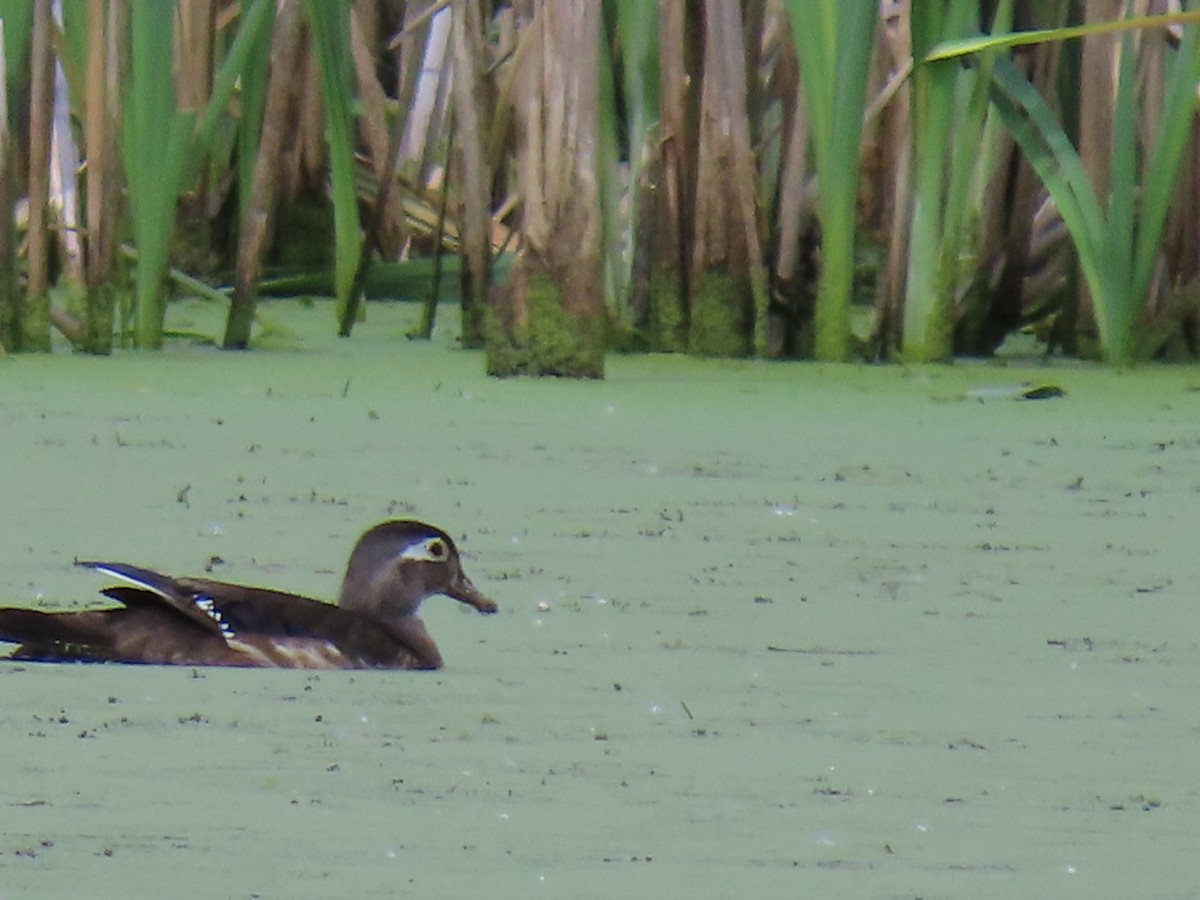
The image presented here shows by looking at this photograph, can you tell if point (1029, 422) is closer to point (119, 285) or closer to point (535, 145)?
point (535, 145)

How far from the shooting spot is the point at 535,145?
5.59 m

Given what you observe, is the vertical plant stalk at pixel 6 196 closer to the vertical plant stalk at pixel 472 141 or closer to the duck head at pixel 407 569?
the vertical plant stalk at pixel 472 141

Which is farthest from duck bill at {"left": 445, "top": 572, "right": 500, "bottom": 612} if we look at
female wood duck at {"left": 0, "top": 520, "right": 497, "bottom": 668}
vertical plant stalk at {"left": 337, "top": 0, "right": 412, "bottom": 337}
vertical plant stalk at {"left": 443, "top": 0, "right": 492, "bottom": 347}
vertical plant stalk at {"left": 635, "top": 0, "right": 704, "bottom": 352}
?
vertical plant stalk at {"left": 337, "top": 0, "right": 412, "bottom": 337}

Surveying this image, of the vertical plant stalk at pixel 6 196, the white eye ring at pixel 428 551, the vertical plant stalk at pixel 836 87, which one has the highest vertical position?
the vertical plant stalk at pixel 836 87

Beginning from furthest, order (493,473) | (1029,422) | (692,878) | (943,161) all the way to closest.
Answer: (943,161) → (1029,422) → (493,473) → (692,878)

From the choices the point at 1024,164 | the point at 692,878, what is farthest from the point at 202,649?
the point at 1024,164

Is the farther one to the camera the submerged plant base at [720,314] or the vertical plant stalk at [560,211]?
the submerged plant base at [720,314]

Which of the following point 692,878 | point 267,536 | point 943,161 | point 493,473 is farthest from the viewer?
point 943,161

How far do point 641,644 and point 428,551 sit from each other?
309 millimetres

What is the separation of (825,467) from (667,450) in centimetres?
30

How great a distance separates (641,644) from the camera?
3.39m

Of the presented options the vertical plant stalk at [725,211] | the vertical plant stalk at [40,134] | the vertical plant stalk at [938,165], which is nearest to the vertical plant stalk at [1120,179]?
the vertical plant stalk at [938,165]

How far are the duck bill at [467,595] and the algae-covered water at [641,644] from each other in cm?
5

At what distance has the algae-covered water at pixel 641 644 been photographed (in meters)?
2.48
